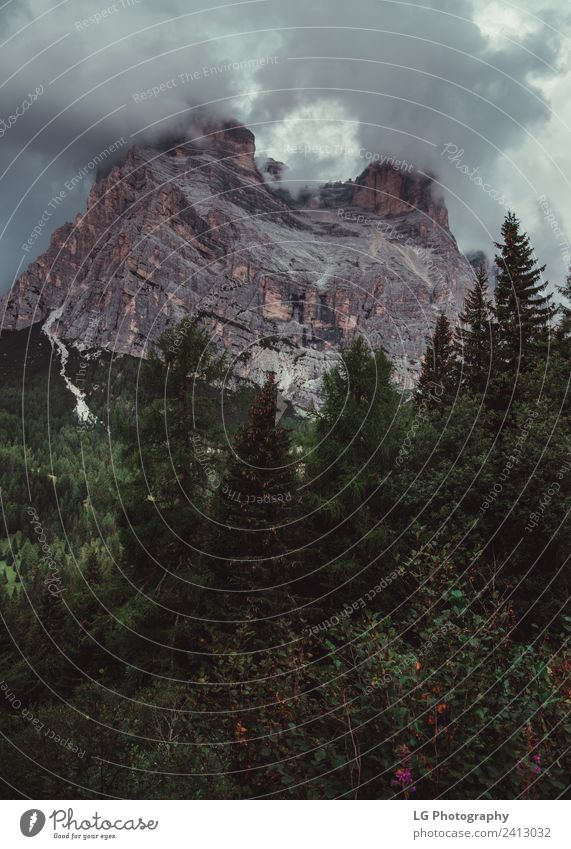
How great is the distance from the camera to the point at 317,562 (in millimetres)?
17125

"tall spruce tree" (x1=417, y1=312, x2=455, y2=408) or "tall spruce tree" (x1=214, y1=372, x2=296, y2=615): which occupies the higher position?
"tall spruce tree" (x1=417, y1=312, x2=455, y2=408)

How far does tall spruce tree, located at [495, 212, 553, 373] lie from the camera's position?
A: 2127 cm

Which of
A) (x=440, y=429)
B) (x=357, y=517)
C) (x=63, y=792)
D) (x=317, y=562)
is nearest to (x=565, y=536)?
(x=440, y=429)

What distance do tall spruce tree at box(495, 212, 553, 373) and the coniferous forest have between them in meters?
0.13

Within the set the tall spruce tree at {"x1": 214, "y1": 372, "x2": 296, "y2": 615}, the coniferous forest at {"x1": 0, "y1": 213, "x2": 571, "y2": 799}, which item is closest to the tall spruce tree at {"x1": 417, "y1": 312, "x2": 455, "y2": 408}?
the coniferous forest at {"x1": 0, "y1": 213, "x2": 571, "y2": 799}

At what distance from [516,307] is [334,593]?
51.7ft

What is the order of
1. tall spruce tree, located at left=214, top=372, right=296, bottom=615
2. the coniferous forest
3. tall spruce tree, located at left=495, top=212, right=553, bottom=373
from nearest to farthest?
the coniferous forest, tall spruce tree, located at left=214, top=372, right=296, bottom=615, tall spruce tree, located at left=495, top=212, right=553, bottom=373
